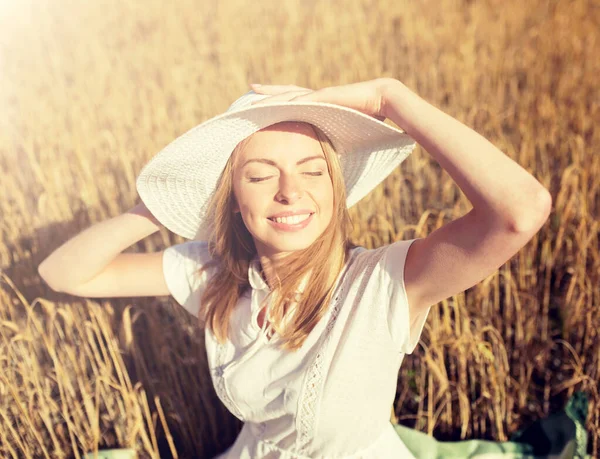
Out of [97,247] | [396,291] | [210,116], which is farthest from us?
[210,116]

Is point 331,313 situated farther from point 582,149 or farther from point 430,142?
point 582,149

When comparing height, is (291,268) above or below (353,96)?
below

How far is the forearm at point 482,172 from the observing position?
1.06m

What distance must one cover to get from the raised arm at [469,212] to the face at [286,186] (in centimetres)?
22

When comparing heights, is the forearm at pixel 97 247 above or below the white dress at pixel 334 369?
above

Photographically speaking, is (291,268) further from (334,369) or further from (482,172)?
(482,172)

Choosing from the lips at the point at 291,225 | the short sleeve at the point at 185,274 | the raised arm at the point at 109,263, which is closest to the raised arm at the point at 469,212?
the lips at the point at 291,225

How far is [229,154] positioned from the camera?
4.65 feet

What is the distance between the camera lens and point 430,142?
117 centimetres

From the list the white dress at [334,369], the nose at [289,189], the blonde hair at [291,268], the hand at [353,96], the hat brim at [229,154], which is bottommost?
the white dress at [334,369]

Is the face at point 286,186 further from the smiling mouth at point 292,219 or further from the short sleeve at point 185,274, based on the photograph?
the short sleeve at point 185,274

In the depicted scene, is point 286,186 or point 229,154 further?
point 229,154

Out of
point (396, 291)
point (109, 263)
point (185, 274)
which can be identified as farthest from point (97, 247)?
point (396, 291)

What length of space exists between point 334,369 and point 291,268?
265 millimetres
